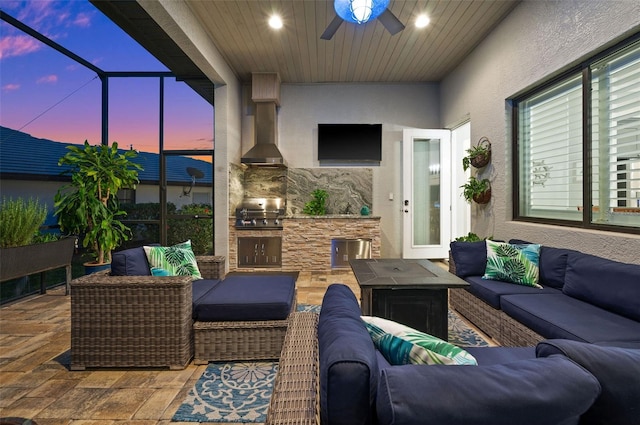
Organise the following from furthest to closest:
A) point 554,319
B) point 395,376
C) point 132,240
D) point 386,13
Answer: point 132,240, point 386,13, point 554,319, point 395,376

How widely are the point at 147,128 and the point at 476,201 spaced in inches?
211

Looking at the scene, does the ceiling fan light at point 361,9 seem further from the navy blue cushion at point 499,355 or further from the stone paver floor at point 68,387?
the stone paver floor at point 68,387

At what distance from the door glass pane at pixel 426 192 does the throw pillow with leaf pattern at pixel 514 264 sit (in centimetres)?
276

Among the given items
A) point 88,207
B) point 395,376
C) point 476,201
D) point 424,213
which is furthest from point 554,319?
point 88,207

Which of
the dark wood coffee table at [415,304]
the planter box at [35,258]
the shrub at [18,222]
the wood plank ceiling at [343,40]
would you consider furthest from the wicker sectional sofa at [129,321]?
the wood plank ceiling at [343,40]

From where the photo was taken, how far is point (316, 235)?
17.3 feet

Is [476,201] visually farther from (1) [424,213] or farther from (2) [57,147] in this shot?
(2) [57,147]

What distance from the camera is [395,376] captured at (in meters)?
0.72

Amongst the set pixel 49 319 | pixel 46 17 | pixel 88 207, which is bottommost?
pixel 49 319

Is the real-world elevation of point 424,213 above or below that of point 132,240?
above

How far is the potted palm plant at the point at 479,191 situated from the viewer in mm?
4137

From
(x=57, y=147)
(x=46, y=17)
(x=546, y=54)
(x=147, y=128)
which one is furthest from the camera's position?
(x=147, y=128)

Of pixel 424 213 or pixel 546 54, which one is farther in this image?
pixel 424 213

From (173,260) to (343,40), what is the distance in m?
3.45
